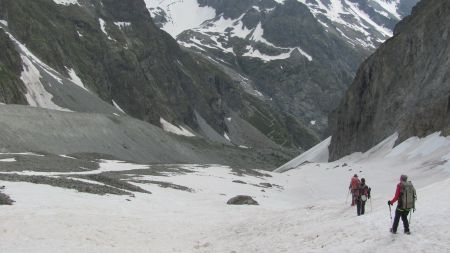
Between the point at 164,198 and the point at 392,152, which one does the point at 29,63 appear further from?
the point at 164,198

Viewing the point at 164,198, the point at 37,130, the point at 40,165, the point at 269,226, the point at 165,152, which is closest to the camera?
the point at 269,226

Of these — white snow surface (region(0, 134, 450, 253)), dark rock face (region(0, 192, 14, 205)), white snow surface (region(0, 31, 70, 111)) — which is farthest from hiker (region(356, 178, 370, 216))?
white snow surface (region(0, 31, 70, 111))

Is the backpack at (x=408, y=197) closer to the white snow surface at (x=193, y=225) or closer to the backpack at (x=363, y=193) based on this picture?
the white snow surface at (x=193, y=225)

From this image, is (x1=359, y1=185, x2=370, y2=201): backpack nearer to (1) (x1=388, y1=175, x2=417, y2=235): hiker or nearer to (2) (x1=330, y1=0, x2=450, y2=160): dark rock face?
(1) (x1=388, y1=175, x2=417, y2=235): hiker

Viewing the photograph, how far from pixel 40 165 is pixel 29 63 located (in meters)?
99.8

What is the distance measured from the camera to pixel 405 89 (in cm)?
10488

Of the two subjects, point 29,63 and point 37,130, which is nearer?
point 37,130

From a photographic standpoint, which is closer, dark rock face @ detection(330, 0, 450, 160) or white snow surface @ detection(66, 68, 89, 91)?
dark rock face @ detection(330, 0, 450, 160)

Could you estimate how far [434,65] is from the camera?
95.1 meters

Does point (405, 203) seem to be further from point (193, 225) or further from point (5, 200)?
point (5, 200)

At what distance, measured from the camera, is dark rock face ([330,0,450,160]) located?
3349 inches

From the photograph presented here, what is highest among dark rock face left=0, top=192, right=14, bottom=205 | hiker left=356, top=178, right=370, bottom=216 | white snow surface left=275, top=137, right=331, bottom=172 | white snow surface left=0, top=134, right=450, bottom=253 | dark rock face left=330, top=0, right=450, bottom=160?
dark rock face left=330, top=0, right=450, bottom=160

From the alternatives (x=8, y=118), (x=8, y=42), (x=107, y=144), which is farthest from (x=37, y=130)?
(x=8, y=42)

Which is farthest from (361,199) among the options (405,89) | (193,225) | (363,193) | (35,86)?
(35,86)
